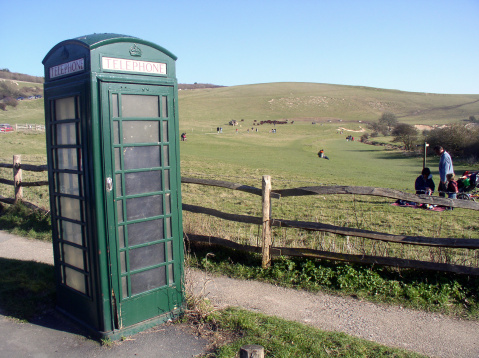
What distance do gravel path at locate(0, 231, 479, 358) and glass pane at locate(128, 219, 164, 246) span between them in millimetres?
851

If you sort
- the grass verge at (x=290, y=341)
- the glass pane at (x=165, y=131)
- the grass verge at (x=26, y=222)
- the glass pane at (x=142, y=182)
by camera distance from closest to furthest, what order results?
the grass verge at (x=290, y=341) → the glass pane at (x=142, y=182) → the glass pane at (x=165, y=131) → the grass verge at (x=26, y=222)

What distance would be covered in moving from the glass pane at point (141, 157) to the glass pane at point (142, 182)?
9cm

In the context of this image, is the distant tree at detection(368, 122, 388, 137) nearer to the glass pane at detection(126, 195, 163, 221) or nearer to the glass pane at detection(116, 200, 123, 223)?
the glass pane at detection(126, 195, 163, 221)

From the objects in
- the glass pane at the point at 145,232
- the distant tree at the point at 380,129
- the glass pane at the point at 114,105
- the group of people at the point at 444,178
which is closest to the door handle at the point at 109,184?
the glass pane at the point at 145,232

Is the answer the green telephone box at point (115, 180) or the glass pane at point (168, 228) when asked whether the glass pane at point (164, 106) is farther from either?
the glass pane at point (168, 228)

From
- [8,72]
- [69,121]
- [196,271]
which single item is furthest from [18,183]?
[8,72]

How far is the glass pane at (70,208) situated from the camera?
4742 mm

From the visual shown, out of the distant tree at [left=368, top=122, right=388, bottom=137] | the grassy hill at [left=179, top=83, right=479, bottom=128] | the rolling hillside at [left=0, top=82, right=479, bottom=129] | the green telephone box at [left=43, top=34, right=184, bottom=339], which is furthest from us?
the grassy hill at [left=179, top=83, right=479, bottom=128]

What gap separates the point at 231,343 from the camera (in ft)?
14.4

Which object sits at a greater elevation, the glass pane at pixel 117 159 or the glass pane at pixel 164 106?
the glass pane at pixel 164 106

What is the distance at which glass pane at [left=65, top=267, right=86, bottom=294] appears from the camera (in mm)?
4867

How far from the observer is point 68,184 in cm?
482

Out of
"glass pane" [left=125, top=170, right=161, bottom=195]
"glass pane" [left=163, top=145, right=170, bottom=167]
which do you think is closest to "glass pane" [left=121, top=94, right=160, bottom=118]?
"glass pane" [left=163, top=145, right=170, bottom=167]

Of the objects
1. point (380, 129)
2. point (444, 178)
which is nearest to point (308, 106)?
point (380, 129)
